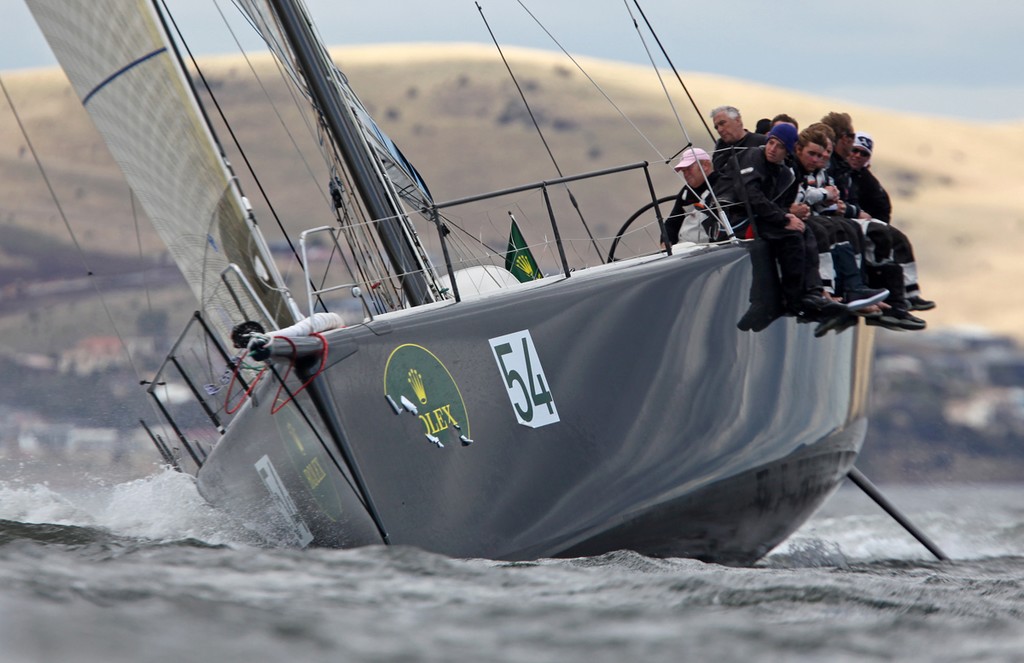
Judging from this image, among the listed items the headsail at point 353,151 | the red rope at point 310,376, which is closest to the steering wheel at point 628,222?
the headsail at point 353,151

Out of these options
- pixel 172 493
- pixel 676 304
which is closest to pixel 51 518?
pixel 172 493

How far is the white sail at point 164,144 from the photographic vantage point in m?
5.85

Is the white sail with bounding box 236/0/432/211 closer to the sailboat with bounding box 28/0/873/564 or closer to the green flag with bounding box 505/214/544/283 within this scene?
the green flag with bounding box 505/214/544/283

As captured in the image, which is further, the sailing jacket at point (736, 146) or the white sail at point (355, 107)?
the white sail at point (355, 107)

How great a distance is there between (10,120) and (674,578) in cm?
5351

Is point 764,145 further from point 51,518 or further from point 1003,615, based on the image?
point 51,518

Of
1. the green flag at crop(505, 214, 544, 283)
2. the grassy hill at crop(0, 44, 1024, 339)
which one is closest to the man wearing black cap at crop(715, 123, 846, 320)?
the green flag at crop(505, 214, 544, 283)

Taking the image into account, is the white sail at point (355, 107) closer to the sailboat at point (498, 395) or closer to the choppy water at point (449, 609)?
the sailboat at point (498, 395)

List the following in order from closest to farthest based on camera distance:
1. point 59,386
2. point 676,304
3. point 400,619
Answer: point 400,619 < point 676,304 < point 59,386

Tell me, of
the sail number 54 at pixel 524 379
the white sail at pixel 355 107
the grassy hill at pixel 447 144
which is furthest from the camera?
the grassy hill at pixel 447 144

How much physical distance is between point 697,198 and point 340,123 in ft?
5.90

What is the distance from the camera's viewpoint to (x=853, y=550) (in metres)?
8.27

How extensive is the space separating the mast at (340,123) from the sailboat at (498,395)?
0.45 m

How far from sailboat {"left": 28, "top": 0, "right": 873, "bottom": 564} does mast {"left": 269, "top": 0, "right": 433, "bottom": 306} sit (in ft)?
1.48
